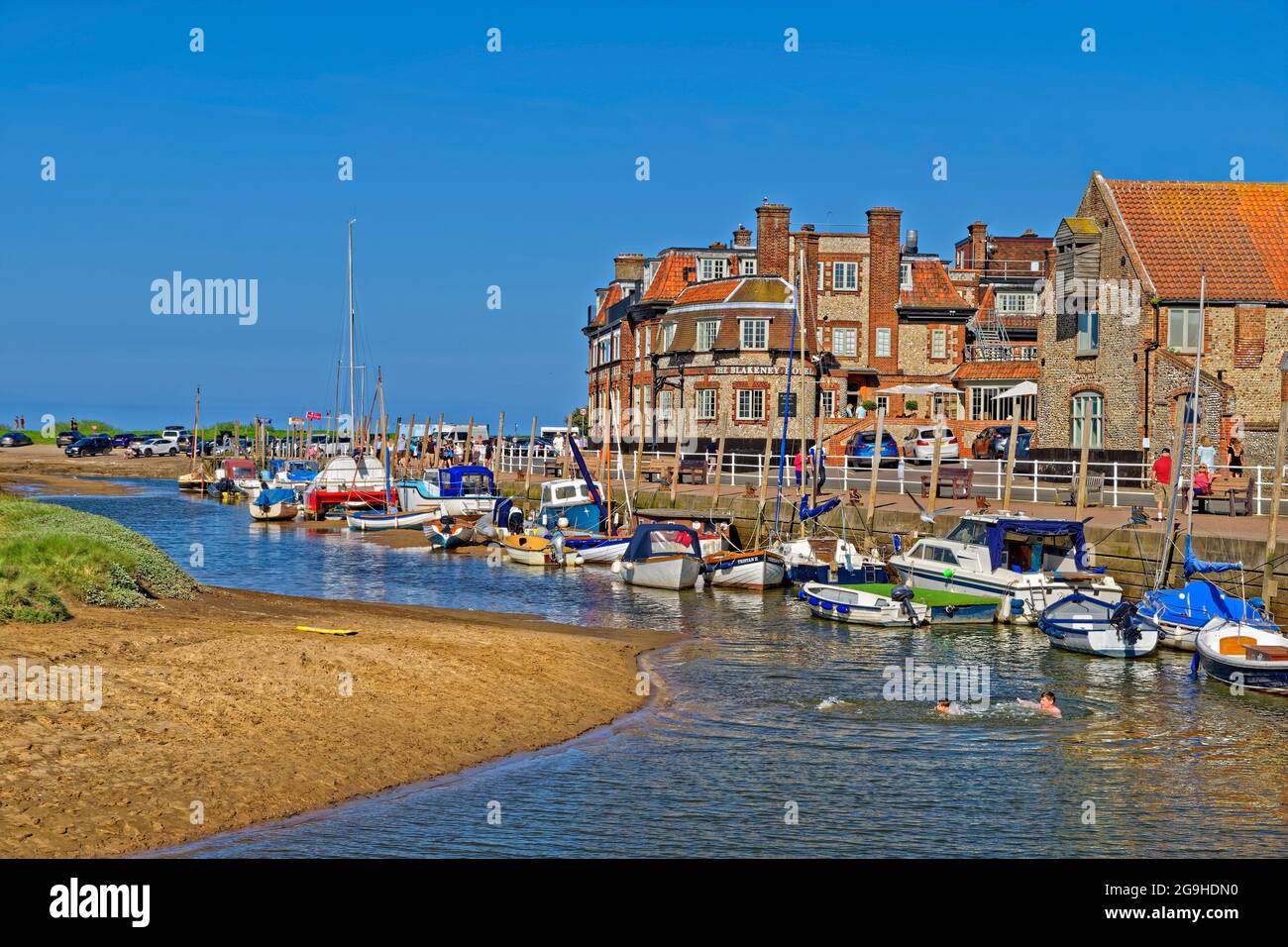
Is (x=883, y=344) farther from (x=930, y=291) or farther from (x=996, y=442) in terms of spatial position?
(x=996, y=442)

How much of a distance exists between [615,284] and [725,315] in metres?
20.4

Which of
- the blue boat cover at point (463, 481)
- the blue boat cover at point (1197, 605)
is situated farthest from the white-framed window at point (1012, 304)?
the blue boat cover at point (1197, 605)

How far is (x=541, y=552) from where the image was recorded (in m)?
45.9

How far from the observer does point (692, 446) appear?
2884 inches

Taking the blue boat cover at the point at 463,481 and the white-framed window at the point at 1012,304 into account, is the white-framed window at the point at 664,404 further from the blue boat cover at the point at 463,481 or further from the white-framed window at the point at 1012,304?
the white-framed window at the point at 1012,304

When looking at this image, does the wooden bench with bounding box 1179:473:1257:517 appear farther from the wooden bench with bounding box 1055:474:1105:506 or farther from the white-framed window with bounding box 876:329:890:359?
the white-framed window with bounding box 876:329:890:359

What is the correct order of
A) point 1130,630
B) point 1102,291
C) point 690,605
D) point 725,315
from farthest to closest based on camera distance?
1. point 725,315
2. point 1102,291
3. point 690,605
4. point 1130,630

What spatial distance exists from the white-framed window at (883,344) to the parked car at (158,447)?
74080 mm

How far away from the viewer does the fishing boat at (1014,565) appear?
3097 centimetres

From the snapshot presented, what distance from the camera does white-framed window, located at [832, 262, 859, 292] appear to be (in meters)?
80.3

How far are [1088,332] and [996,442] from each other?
31.8 feet

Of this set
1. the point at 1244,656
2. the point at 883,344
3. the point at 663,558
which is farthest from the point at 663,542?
the point at 883,344
